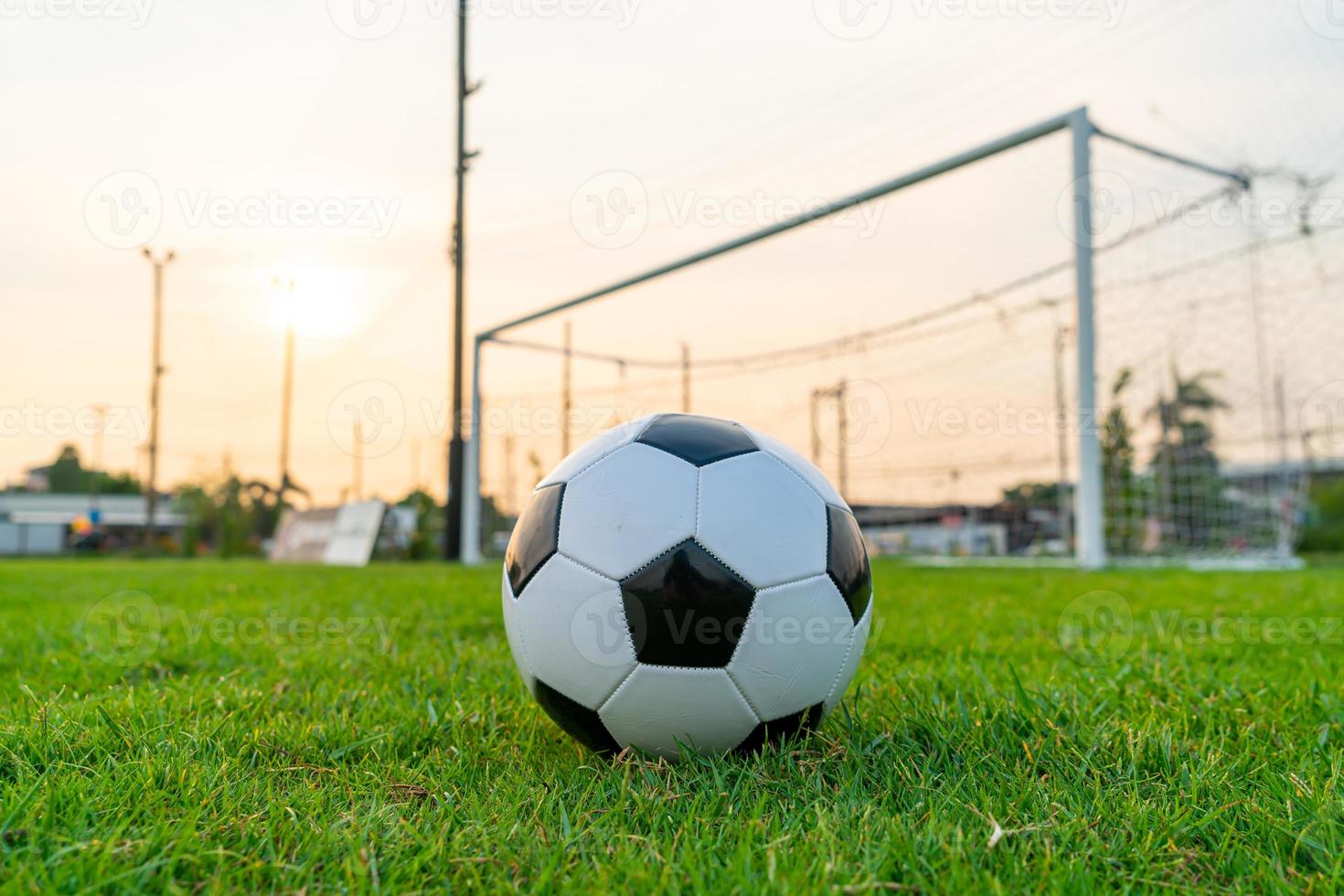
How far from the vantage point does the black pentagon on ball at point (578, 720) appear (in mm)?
2059

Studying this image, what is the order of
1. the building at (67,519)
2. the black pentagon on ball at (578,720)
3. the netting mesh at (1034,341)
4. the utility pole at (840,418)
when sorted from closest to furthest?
1. the black pentagon on ball at (578,720)
2. the netting mesh at (1034,341)
3. the utility pole at (840,418)
4. the building at (67,519)

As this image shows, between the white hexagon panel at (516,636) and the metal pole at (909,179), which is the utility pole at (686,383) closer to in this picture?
the metal pole at (909,179)


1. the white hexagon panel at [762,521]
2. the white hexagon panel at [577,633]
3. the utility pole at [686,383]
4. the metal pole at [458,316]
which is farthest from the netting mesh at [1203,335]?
the metal pole at [458,316]

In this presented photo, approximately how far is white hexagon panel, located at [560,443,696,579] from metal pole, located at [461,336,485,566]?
11.6 meters

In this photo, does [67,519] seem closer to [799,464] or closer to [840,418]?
[840,418]

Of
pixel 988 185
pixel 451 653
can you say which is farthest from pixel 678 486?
pixel 988 185

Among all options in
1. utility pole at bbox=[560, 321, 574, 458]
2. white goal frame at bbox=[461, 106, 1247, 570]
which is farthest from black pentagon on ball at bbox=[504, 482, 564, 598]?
utility pole at bbox=[560, 321, 574, 458]

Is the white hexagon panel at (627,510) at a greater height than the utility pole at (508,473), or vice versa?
the utility pole at (508,473)

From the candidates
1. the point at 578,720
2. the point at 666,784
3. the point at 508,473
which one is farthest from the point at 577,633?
the point at 508,473

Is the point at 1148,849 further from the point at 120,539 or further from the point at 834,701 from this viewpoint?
the point at 120,539

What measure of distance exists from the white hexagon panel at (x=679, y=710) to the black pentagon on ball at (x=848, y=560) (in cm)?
37

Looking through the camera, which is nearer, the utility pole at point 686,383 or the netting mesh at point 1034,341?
the netting mesh at point 1034,341

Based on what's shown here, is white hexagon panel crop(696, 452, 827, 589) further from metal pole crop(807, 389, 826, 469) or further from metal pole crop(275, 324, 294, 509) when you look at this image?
metal pole crop(275, 324, 294, 509)

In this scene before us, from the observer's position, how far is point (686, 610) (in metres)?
1.93
